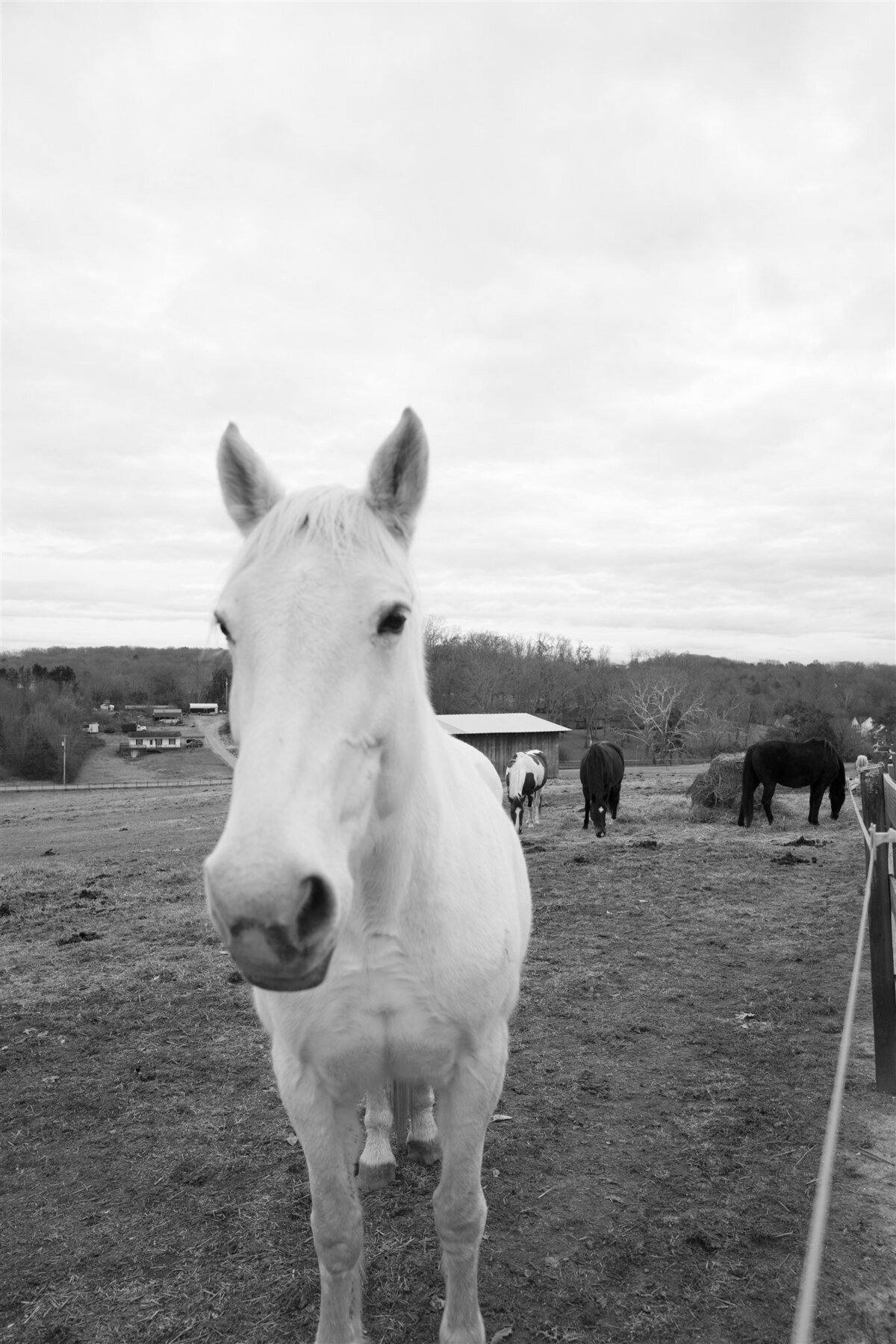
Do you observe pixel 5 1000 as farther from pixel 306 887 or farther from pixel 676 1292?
pixel 306 887

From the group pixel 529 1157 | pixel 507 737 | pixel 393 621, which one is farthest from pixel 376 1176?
pixel 507 737

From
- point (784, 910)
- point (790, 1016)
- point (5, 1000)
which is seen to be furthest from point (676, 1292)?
point (784, 910)

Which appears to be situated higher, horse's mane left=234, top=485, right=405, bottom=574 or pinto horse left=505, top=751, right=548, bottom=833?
horse's mane left=234, top=485, right=405, bottom=574

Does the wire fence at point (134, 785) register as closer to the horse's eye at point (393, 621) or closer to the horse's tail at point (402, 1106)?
the horse's tail at point (402, 1106)

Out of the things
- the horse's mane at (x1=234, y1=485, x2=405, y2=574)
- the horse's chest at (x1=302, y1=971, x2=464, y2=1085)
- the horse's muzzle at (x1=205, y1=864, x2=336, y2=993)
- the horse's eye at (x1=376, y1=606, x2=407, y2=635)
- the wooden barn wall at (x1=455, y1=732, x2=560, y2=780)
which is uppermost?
the horse's mane at (x1=234, y1=485, x2=405, y2=574)

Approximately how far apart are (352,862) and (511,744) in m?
28.5

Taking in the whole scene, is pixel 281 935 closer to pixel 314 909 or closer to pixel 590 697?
pixel 314 909

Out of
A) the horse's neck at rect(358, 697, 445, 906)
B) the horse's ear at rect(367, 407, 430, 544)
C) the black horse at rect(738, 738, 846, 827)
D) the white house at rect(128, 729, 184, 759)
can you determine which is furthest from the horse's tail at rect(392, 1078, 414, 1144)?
the white house at rect(128, 729, 184, 759)

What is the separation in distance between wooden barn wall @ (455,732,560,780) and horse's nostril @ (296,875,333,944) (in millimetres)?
26670

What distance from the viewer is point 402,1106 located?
341cm

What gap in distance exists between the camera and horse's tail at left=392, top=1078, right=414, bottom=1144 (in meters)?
3.39

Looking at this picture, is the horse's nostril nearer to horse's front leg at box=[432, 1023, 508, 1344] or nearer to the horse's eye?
the horse's eye

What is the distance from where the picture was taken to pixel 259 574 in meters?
1.70

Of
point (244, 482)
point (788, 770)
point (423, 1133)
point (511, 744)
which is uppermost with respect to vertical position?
point (244, 482)
